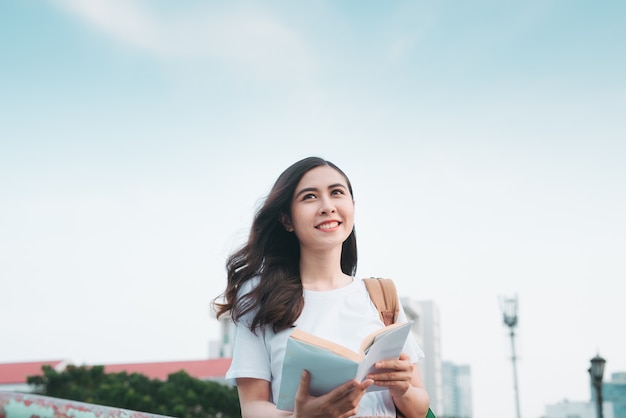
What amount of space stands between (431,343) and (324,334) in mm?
68605

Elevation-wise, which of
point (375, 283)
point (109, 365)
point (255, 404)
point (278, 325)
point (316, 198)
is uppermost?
point (109, 365)

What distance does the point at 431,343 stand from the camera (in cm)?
6844

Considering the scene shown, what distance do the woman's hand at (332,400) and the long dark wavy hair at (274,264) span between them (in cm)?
46

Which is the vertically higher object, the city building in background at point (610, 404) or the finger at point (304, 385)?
the city building in background at point (610, 404)

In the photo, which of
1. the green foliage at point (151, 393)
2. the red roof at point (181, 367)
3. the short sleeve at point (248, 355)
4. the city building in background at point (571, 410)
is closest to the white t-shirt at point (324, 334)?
the short sleeve at point (248, 355)

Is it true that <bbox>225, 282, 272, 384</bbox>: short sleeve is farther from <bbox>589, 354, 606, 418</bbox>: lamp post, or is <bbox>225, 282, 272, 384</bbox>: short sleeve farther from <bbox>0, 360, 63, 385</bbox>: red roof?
<bbox>0, 360, 63, 385</bbox>: red roof

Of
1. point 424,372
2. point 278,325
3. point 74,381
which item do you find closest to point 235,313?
point 278,325

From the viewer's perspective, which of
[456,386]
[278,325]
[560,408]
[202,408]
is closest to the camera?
[278,325]

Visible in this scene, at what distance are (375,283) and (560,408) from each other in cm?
14558

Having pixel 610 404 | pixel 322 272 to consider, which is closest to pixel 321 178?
pixel 322 272

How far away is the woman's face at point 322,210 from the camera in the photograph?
2.52m

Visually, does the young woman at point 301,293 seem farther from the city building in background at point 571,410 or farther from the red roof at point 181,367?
the city building in background at point 571,410

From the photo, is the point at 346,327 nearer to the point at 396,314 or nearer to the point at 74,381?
the point at 396,314

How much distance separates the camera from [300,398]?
189cm
